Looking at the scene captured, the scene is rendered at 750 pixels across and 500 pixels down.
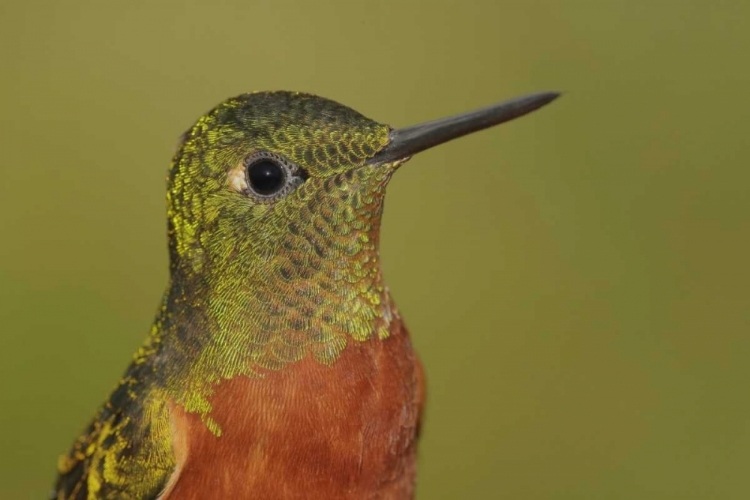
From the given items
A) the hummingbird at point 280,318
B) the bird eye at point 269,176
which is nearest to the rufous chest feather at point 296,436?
the hummingbird at point 280,318

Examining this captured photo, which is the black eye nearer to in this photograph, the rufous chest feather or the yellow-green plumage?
the yellow-green plumage

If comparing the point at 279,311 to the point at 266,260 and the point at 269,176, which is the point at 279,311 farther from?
the point at 269,176

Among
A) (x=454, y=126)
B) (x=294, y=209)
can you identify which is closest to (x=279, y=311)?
(x=294, y=209)

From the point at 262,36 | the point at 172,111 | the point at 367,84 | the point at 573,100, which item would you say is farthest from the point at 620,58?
the point at 172,111

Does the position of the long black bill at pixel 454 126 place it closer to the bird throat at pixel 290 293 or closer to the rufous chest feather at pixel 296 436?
the bird throat at pixel 290 293

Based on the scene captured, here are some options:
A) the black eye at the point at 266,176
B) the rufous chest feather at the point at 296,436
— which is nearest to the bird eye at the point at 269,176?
the black eye at the point at 266,176

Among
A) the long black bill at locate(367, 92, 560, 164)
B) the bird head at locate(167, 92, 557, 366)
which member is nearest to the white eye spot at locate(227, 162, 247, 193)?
the bird head at locate(167, 92, 557, 366)

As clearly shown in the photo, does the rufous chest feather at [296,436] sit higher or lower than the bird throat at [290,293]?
lower

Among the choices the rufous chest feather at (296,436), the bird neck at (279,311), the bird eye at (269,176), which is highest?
the bird eye at (269,176)

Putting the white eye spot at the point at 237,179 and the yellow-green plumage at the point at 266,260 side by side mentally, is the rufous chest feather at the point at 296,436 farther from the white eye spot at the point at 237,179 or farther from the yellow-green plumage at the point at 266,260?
the white eye spot at the point at 237,179
